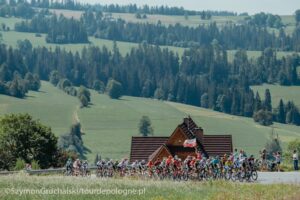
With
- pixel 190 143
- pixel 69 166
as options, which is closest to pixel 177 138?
pixel 190 143

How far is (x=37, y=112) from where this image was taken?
18688 cm

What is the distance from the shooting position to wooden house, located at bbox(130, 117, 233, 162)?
67812 millimetres

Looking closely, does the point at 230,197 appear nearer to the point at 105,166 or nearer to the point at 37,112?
the point at 105,166

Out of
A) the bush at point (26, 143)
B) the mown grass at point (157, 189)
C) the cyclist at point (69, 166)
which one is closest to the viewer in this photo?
the mown grass at point (157, 189)

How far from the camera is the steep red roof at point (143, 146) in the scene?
70812 mm

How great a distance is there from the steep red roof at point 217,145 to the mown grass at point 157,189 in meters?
34.0

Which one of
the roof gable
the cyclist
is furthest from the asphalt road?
the roof gable

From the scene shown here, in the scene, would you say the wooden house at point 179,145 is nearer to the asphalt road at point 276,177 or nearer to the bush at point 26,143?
the bush at point 26,143

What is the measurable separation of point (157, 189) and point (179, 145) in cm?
3584

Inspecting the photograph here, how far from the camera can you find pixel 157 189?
3253 cm

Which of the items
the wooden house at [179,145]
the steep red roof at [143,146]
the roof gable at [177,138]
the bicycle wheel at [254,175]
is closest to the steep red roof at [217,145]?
the wooden house at [179,145]

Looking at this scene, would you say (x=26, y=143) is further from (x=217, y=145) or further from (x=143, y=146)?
(x=217, y=145)

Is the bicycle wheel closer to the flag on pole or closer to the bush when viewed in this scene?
the flag on pole

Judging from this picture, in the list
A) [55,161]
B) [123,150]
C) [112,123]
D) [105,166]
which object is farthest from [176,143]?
[112,123]
